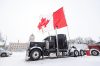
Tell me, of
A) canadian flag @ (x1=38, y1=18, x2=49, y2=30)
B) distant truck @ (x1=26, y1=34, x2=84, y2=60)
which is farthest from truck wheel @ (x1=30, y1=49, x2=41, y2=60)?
canadian flag @ (x1=38, y1=18, x2=49, y2=30)

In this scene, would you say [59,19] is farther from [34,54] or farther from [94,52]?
[94,52]

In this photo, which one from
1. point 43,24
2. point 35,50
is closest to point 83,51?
point 43,24

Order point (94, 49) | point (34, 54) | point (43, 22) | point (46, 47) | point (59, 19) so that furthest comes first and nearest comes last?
point (94, 49) → point (43, 22) → point (59, 19) → point (46, 47) → point (34, 54)

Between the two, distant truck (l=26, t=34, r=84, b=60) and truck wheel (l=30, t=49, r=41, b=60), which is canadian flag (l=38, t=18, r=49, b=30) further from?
truck wheel (l=30, t=49, r=41, b=60)

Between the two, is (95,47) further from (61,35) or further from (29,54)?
(29,54)

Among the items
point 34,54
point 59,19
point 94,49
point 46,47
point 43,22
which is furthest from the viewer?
point 94,49

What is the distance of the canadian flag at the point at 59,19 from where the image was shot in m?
10.6

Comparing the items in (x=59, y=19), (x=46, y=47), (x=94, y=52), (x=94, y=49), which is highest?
(x=59, y=19)

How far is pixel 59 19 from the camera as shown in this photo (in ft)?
35.5

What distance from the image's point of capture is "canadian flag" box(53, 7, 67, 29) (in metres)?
10.6

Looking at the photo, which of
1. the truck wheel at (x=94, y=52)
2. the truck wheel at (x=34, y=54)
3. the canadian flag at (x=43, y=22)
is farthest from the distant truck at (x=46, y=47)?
the truck wheel at (x=94, y=52)

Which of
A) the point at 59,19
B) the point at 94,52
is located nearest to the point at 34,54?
the point at 59,19

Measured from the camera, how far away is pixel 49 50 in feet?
32.9

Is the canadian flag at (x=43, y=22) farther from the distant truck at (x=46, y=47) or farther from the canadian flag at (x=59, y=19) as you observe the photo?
the distant truck at (x=46, y=47)
